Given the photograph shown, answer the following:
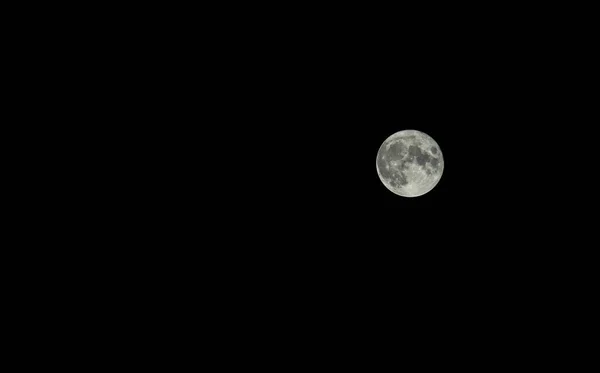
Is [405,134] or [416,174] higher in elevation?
[405,134]

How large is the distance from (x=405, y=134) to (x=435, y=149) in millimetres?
449

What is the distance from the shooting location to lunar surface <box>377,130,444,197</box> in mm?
5566

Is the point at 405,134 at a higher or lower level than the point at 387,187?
higher

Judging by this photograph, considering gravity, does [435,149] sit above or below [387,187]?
above

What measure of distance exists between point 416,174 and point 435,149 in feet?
1.45

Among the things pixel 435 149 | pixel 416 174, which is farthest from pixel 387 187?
pixel 435 149

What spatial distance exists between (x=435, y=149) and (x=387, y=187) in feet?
2.70

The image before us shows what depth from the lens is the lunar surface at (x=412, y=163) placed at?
557 cm

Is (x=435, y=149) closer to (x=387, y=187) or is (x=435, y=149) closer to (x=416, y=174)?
(x=416, y=174)

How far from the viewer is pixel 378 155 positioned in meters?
5.91

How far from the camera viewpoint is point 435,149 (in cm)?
563

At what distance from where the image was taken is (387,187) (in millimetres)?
5844

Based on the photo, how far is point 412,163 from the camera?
557cm

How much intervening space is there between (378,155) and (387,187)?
0.47 m
